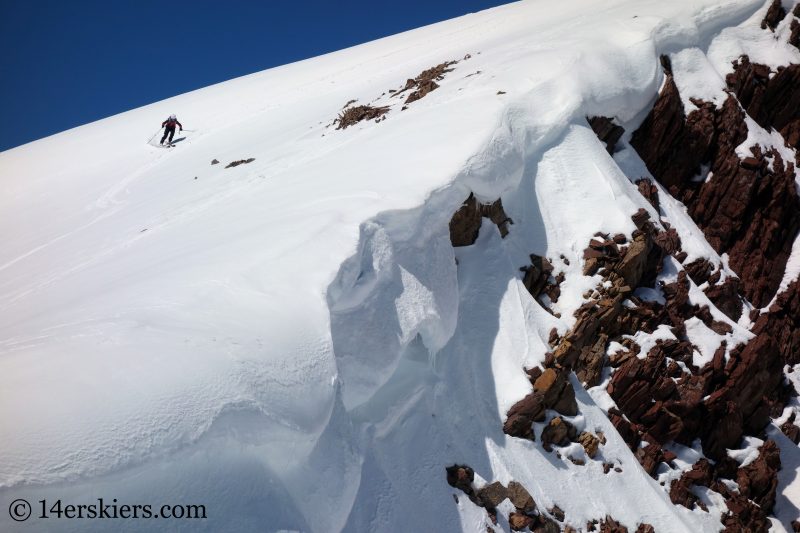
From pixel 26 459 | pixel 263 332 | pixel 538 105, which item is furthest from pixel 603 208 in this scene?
pixel 26 459

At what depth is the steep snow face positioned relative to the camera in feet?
17.7

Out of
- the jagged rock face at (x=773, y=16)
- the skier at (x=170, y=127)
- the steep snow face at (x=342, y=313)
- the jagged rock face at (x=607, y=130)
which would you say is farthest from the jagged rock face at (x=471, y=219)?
the skier at (x=170, y=127)

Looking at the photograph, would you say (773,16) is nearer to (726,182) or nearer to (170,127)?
(726,182)

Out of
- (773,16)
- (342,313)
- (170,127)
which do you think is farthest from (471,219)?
(170,127)

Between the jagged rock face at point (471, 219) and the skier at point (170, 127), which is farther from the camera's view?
the skier at point (170, 127)

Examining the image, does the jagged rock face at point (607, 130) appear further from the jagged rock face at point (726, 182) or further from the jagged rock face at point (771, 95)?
the jagged rock face at point (771, 95)

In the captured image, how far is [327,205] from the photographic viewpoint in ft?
28.8

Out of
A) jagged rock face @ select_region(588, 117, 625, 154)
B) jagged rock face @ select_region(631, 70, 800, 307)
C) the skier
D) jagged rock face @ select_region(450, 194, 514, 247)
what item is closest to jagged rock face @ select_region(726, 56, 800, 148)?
jagged rock face @ select_region(631, 70, 800, 307)

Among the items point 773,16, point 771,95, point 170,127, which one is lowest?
point 170,127

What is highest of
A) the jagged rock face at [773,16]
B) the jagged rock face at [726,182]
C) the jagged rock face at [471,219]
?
the jagged rock face at [773,16]

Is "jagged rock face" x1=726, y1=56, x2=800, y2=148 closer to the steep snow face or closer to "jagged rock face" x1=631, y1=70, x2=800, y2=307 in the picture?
"jagged rock face" x1=631, y1=70, x2=800, y2=307

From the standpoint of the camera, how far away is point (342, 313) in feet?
23.8

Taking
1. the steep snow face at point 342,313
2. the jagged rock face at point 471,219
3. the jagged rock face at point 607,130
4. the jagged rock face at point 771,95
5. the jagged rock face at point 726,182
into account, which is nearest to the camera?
the steep snow face at point 342,313

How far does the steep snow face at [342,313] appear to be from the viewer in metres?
5.38
